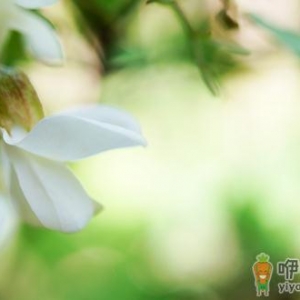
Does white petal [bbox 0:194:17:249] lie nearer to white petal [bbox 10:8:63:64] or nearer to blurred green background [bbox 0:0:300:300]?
white petal [bbox 10:8:63:64]

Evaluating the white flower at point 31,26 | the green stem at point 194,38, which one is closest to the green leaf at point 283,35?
the green stem at point 194,38

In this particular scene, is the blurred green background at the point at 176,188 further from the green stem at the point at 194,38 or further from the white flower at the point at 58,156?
the white flower at the point at 58,156

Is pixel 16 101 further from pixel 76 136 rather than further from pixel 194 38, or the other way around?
pixel 194 38

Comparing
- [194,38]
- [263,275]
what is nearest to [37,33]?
[194,38]

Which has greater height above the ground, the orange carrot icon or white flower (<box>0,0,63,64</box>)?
white flower (<box>0,0,63,64</box>)

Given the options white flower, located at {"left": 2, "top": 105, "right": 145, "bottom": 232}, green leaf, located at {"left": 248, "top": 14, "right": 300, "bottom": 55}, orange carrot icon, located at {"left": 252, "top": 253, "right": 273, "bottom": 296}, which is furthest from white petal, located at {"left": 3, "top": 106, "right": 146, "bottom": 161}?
orange carrot icon, located at {"left": 252, "top": 253, "right": 273, "bottom": 296}
